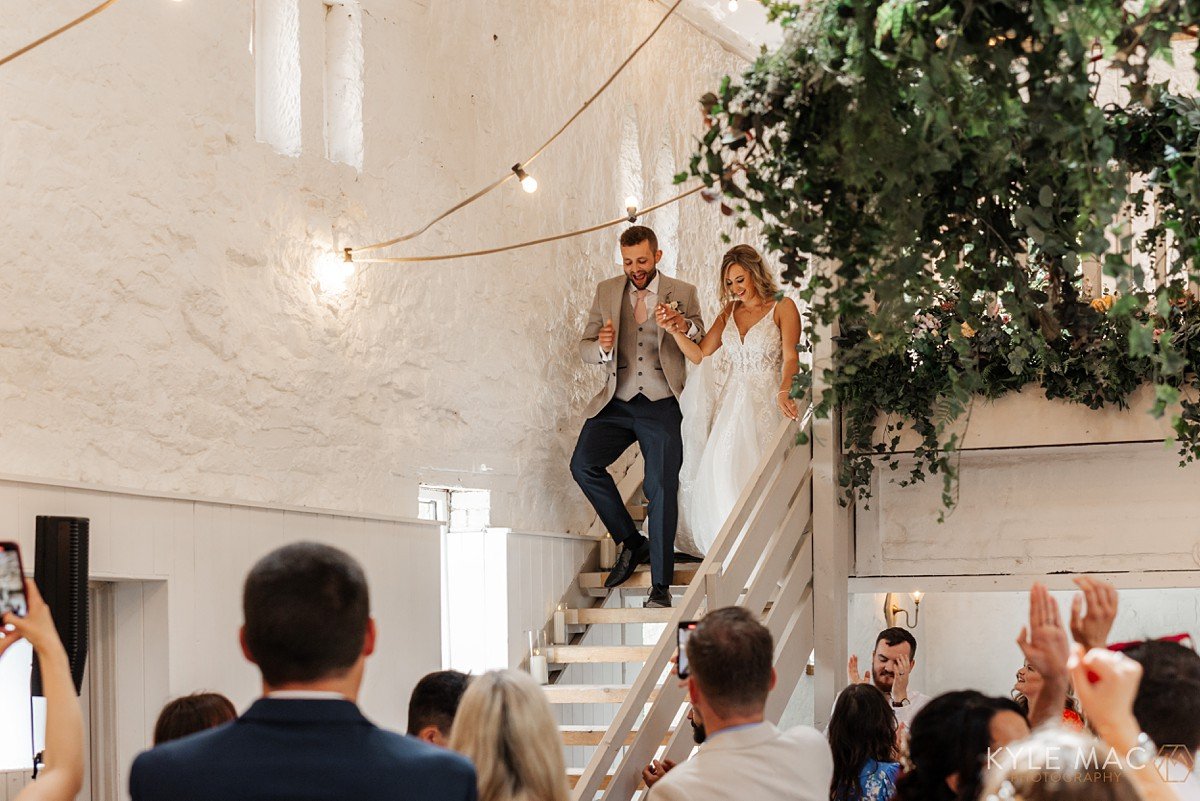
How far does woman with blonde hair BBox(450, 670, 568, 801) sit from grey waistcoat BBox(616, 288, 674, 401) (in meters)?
4.46

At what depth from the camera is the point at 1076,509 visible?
21.8 ft

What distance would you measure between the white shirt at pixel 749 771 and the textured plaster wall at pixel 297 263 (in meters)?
2.63

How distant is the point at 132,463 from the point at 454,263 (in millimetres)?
2554

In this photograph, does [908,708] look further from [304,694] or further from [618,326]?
[304,694]

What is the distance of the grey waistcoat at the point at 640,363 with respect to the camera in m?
7.60

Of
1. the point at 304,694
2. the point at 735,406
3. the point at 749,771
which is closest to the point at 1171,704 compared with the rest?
the point at 749,771

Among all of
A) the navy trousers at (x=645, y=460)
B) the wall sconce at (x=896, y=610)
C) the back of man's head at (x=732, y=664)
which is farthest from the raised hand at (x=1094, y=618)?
the wall sconce at (x=896, y=610)

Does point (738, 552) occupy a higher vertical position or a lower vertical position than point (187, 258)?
lower

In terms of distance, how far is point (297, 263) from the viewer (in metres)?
6.27

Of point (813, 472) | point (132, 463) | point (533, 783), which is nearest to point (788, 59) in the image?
point (533, 783)

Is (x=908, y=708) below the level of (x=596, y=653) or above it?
below

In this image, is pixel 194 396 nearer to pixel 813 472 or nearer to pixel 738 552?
pixel 738 552

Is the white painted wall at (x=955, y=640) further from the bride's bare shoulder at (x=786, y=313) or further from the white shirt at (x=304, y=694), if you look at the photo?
the white shirt at (x=304, y=694)

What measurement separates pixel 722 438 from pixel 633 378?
569 mm
